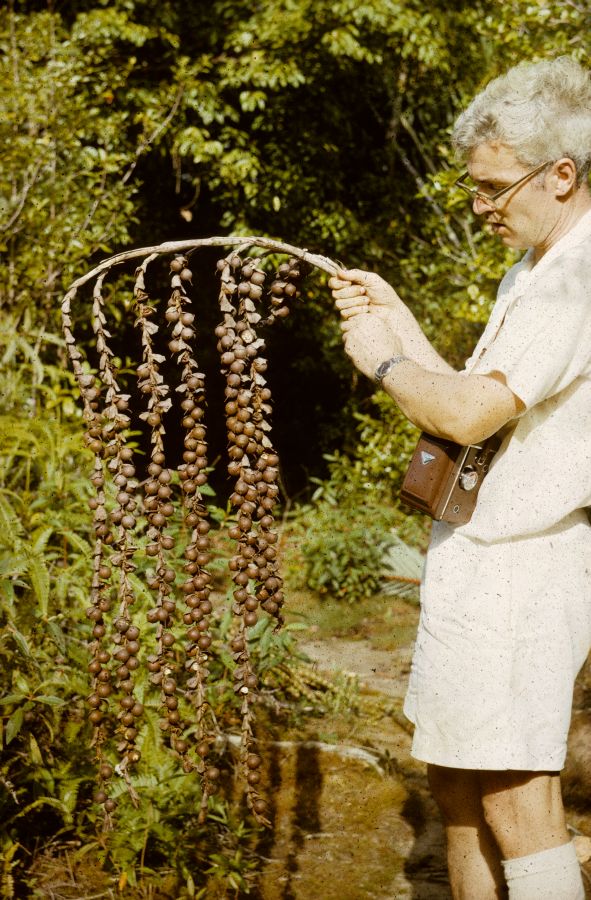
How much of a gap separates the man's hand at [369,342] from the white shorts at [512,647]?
1.23ft

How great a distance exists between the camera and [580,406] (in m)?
1.69

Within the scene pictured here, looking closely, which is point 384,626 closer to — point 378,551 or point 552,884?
point 378,551

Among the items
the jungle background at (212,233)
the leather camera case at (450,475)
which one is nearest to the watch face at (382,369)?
the leather camera case at (450,475)

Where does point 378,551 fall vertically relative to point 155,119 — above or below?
below

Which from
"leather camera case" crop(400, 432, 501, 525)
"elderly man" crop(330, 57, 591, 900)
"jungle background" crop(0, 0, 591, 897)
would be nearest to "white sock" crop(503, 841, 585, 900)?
"elderly man" crop(330, 57, 591, 900)

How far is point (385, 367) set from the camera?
175 centimetres

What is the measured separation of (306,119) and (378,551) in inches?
126

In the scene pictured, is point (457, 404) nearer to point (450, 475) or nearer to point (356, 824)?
point (450, 475)

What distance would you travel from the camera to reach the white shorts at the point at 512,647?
5.70ft

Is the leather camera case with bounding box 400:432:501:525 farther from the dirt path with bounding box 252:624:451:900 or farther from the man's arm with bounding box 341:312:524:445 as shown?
the dirt path with bounding box 252:624:451:900

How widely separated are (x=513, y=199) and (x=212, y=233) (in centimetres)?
592

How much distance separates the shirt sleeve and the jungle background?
4.70 ft

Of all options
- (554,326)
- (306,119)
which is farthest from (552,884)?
(306,119)

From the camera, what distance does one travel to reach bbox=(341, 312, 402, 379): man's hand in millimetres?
1784
